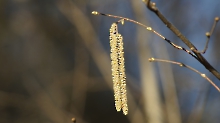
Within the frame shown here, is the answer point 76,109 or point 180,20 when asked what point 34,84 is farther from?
point 180,20

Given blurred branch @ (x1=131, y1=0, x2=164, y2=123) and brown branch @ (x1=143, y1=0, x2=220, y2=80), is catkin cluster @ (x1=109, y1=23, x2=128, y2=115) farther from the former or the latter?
blurred branch @ (x1=131, y1=0, x2=164, y2=123)

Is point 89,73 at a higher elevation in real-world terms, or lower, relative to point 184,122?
higher

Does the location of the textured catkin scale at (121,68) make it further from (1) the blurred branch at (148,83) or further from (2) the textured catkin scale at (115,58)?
(1) the blurred branch at (148,83)

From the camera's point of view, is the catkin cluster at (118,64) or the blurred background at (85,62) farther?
the blurred background at (85,62)

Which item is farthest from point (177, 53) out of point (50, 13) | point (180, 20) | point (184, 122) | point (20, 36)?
point (20, 36)

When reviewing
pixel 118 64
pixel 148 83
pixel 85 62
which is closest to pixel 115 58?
pixel 118 64

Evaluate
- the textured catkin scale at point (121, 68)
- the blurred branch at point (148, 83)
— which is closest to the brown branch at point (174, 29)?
the textured catkin scale at point (121, 68)

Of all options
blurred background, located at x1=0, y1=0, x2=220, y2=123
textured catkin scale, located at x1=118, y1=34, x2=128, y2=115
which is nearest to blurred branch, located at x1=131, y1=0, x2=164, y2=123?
blurred background, located at x1=0, y1=0, x2=220, y2=123
